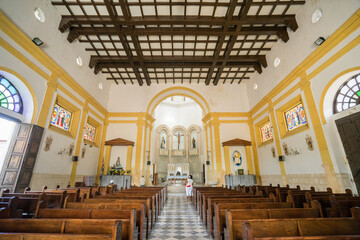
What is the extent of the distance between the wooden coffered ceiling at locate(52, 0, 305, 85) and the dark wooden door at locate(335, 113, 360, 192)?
4820 millimetres

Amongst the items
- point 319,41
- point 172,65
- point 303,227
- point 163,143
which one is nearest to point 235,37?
point 319,41

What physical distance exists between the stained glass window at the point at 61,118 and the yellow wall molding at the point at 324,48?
37.0 feet

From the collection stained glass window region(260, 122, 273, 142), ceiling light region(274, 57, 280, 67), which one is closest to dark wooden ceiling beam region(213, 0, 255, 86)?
ceiling light region(274, 57, 280, 67)

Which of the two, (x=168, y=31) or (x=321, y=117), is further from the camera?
(x=168, y=31)

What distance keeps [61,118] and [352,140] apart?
11956 millimetres

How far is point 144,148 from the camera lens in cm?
1270

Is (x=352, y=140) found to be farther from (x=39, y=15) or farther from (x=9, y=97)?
(x=39, y=15)

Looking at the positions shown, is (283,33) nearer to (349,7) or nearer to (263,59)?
(263,59)

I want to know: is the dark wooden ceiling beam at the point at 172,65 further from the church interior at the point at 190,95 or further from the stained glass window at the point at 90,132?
the stained glass window at the point at 90,132

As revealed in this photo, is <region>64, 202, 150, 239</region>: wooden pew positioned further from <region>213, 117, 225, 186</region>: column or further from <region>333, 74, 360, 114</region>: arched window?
<region>213, 117, 225, 186</region>: column

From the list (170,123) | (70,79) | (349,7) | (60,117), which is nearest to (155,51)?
(70,79)

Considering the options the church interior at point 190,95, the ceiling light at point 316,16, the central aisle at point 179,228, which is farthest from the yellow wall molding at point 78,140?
the ceiling light at point 316,16

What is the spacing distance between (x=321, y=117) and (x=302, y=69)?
7.60 ft

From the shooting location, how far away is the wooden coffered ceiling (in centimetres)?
749
